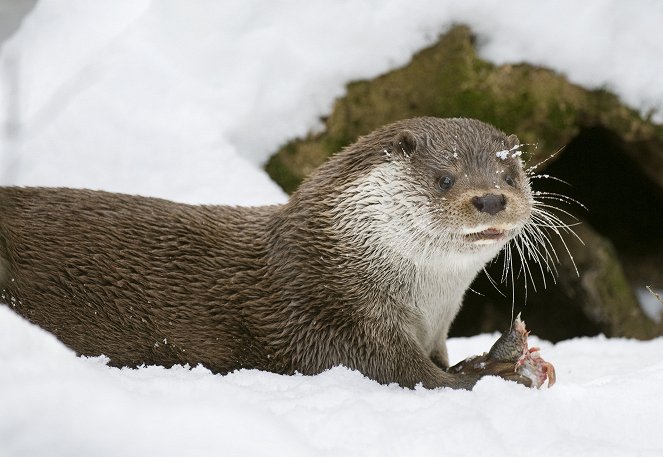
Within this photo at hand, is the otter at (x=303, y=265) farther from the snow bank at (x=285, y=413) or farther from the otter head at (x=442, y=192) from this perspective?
the snow bank at (x=285, y=413)

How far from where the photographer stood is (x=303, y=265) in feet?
10.0

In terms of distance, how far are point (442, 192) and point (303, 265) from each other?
20.8 inches

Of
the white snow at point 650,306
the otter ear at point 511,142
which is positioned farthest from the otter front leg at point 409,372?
the white snow at point 650,306

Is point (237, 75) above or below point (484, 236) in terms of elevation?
above

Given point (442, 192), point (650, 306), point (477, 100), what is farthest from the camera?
point (650, 306)

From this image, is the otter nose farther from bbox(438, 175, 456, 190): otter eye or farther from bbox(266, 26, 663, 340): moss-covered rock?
bbox(266, 26, 663, 340): moss-covered rock

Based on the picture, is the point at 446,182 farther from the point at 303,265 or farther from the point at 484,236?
the point at 303,265

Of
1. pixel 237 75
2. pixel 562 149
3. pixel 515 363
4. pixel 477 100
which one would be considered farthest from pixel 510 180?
pixel 237 75

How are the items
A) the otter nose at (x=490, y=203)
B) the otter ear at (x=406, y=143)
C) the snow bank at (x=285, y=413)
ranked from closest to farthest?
the snow bank at (x=285, y=413)
the otter nose at (x=490, y=203)
the otter ear at (x=406, y=143)

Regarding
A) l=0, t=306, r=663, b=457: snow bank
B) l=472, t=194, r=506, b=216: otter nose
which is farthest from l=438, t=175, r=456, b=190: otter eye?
l=0, t=306, r=663, b=457: snow bank

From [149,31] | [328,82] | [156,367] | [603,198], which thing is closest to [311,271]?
[156,367]

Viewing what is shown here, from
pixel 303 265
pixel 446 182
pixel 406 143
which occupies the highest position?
pixel 406 143

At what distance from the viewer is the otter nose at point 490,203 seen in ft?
9.25

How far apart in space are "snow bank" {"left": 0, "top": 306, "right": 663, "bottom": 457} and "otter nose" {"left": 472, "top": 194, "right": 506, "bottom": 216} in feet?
1.80
